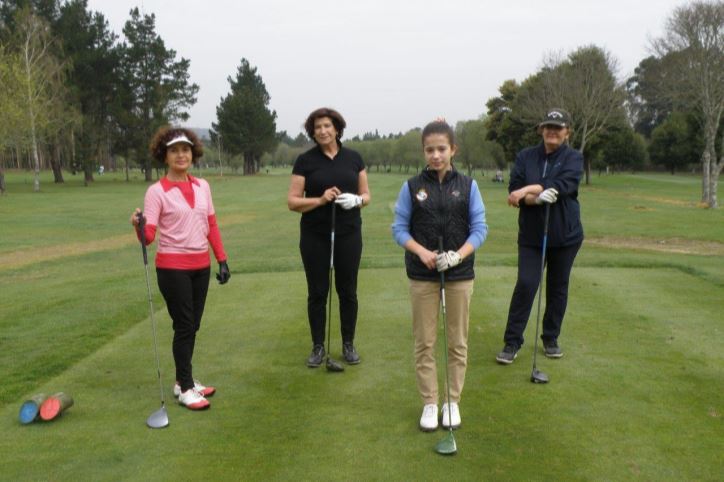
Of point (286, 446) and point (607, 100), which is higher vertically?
point (607, 100)

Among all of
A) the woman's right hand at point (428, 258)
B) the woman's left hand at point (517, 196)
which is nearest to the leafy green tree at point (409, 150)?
the woman's left hand at point (517, 196)

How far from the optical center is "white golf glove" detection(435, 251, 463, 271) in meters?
3.51

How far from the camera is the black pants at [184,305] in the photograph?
4125mm

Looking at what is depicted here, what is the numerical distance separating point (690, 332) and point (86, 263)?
12379 millimetres

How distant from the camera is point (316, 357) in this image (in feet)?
15.7

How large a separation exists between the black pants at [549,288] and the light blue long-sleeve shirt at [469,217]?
1513mm

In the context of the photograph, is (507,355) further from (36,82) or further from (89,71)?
(89,71)

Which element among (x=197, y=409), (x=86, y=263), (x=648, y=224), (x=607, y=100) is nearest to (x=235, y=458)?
(x=197, y=409)

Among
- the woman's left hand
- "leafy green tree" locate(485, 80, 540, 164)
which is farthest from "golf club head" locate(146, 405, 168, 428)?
"leafy green tree" locate(485, 80, 540, 164)

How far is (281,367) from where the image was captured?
4660 mm

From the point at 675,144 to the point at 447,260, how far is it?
72.7 m

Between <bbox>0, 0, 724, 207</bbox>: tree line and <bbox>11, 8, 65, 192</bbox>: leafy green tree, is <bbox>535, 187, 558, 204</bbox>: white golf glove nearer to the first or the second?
<bbox>0, 0, 724, 207</bbox>: tree line

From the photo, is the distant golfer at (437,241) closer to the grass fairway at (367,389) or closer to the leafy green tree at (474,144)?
the grass fairway at (367,389)

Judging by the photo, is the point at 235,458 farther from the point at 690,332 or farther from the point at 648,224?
the point at 648,224
